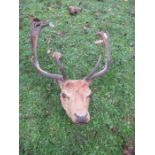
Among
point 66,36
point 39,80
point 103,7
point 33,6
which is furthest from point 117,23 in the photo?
point 39,80

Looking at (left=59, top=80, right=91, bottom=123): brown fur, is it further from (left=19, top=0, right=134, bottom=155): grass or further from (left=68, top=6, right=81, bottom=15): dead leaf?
(left=68, top=6, right=81, bottom=15): dead leaf

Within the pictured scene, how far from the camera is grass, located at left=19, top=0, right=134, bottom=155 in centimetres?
450

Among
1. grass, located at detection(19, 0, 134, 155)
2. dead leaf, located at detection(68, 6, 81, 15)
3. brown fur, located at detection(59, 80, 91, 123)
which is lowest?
grass, located at detection(19, 0, 134, 155)

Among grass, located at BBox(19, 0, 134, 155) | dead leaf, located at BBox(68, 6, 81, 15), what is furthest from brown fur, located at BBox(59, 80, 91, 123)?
dead leaf, located at BBox(68, 6, 81, 15)

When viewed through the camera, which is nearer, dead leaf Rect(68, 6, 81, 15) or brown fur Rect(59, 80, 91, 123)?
brown fur Rect(59, 80, 91, 123)

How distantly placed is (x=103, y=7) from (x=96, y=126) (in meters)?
2.03

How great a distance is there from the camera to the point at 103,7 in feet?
19.7

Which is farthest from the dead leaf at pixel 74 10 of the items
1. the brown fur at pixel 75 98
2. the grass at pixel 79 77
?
the brown fur at pixel 75 98

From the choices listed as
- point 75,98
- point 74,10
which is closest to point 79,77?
point 75,98

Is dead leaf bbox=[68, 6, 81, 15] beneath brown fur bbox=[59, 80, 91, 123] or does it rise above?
beneath

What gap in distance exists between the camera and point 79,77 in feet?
16.2

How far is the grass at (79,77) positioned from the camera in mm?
4504

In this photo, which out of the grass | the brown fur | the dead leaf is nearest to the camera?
the brown fur

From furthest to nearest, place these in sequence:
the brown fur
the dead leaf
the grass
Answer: the dead leaf < the grass < the brown fur
